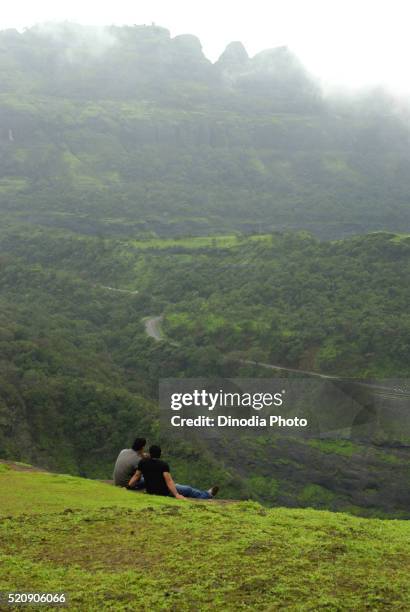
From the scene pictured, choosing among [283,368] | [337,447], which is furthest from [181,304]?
[337,447]

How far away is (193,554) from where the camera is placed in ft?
28.6

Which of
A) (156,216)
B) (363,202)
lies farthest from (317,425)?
(363,202)

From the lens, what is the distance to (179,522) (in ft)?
33.1

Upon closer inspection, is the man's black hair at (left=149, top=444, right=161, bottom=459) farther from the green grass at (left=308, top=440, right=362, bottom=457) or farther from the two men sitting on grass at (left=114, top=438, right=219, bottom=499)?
the green grass at (left=308, top=440, right=362, bottom=457)

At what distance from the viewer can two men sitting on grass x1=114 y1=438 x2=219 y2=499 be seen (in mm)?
11930

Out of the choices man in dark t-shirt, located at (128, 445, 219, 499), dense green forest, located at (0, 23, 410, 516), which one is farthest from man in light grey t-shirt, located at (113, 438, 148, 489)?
dense green forest, located at (0, 23, 410, 516)

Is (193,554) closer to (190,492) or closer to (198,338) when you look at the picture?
(190,492)

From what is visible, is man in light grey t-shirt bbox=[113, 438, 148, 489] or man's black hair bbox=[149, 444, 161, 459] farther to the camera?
man in light grey t-shirt bbox=[113, 438, 148, 489]

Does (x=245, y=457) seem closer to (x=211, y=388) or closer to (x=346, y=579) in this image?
(x=211, y=388)

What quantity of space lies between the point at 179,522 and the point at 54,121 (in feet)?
601

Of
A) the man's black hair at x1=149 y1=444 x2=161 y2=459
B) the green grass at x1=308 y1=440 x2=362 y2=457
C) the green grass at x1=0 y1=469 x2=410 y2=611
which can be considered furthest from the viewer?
the green grass at x1=308 y1=440 x2=362 y2=457

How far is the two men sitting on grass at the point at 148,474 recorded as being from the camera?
11.9 m

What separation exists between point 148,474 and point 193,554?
3417 mm

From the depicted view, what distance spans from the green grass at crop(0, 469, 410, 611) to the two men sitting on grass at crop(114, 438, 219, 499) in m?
0.43
